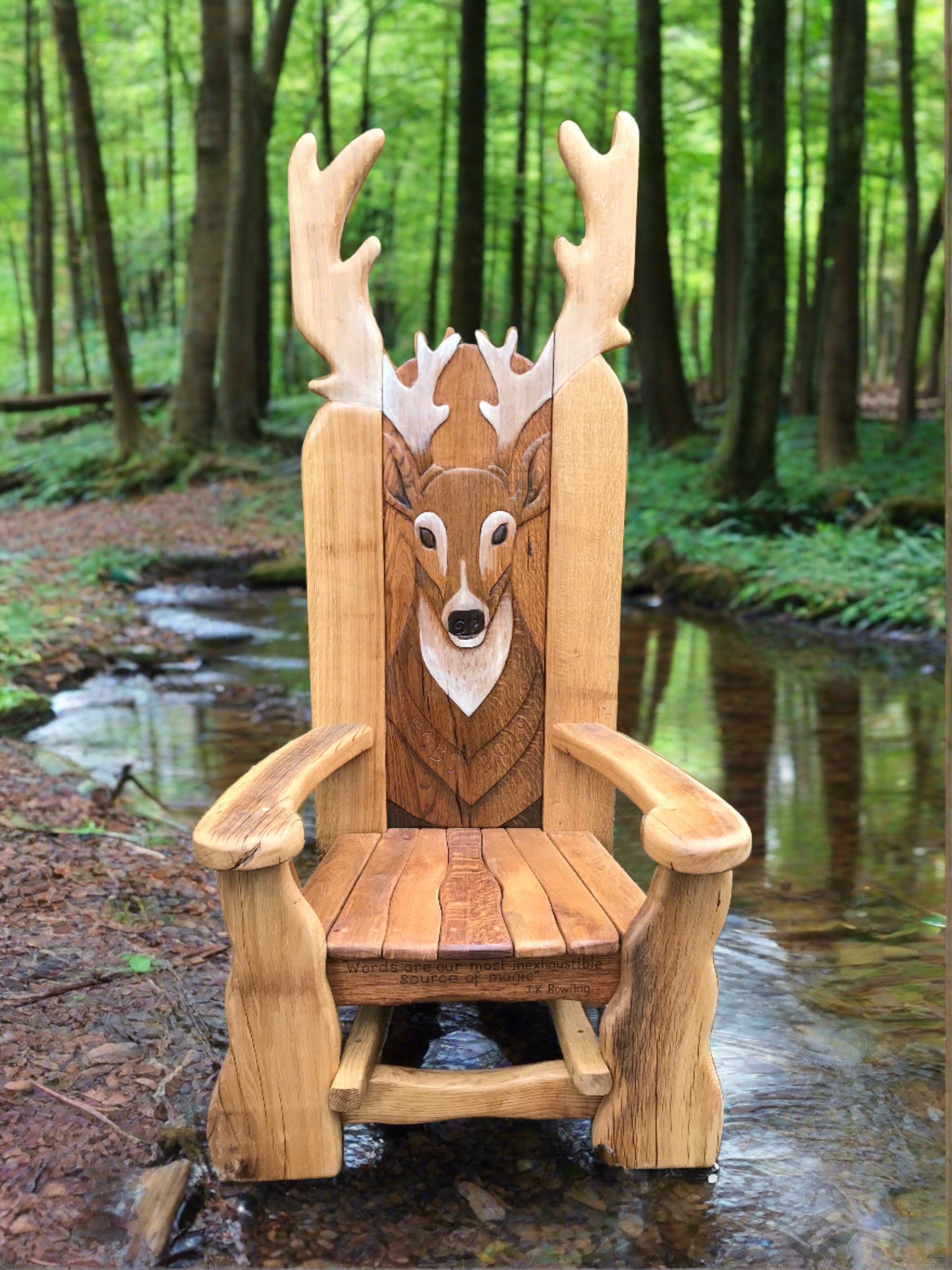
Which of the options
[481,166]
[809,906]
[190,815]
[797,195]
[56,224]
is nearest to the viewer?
[809,906]

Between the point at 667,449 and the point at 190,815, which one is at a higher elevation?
the point at 667,449

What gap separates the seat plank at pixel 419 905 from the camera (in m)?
2.05

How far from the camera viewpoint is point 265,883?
6.53 ft

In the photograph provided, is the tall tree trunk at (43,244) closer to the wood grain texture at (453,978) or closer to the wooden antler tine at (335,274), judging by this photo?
the wooden antler tine at (335,274)

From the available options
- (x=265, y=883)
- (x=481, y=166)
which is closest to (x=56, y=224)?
(x=481, y=166)

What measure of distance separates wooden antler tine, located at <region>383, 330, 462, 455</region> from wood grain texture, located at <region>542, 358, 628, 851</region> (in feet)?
0.93

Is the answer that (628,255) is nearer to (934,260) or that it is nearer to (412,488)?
(412,488)

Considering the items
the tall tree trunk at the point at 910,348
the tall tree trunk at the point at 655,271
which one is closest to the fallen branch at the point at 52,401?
the tall tree trunk at the point at 655,271

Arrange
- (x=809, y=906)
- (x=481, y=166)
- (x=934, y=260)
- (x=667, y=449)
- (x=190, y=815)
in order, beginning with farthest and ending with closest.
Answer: (x=934, y=260), (x=667, y=449), (x=481, y=166), (x=190, y=815), (x=809, y=906)

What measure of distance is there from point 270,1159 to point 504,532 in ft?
4.84

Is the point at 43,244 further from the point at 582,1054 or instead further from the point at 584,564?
the point at 582,1054

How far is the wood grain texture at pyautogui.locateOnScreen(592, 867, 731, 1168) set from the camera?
6.75ft

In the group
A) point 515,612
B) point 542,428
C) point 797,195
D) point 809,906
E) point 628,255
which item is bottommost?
point 809,906

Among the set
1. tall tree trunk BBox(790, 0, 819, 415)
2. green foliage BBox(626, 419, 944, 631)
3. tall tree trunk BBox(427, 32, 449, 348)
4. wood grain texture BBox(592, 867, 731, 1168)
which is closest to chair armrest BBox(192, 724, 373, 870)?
wood grain texture BBox(592, 867, 731, 1168)
